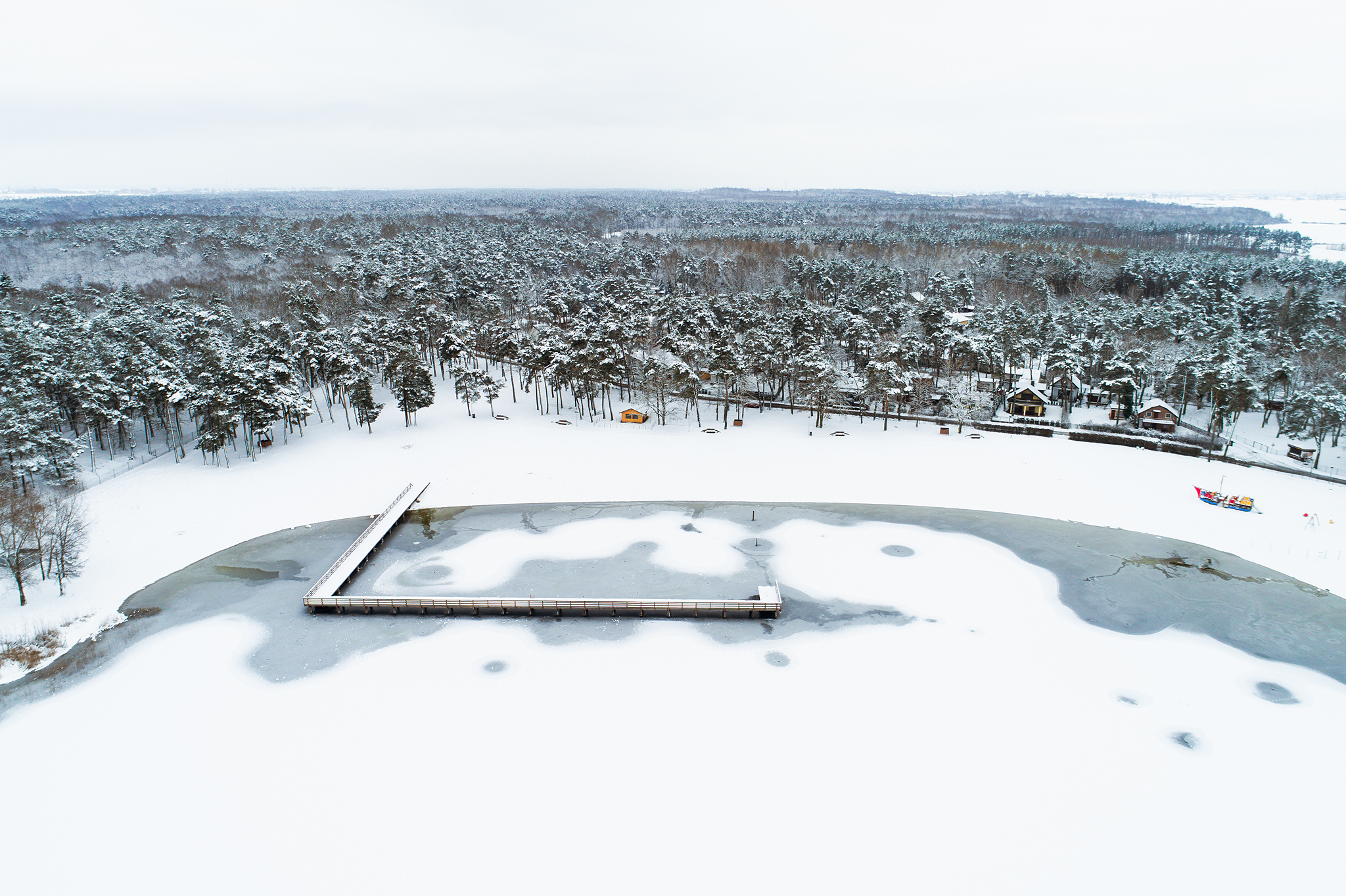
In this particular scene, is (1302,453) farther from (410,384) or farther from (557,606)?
(410,384)

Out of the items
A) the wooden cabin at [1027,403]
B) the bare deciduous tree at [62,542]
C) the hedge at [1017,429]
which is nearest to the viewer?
the bare deciduous tree at [62,542]

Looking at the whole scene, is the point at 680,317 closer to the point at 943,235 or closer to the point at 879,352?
the point at 879,352

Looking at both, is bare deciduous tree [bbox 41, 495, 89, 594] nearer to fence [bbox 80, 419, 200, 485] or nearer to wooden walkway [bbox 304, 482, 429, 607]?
wooden walkway [bbox 304, 482, 429, 607]

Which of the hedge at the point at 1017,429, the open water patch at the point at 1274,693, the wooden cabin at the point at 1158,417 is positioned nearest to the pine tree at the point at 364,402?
the hedge at the point at 1017,429

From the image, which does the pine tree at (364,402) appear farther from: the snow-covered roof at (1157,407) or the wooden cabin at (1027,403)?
the snow-covered roof at (1157,407)

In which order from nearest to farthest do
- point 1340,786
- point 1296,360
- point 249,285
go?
point 1340,786
point 1296,360
point 249,285

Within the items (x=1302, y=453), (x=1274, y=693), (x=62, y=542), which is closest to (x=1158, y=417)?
(x=1302, y=453)

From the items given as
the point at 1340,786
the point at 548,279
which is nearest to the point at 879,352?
the point at 1340,786

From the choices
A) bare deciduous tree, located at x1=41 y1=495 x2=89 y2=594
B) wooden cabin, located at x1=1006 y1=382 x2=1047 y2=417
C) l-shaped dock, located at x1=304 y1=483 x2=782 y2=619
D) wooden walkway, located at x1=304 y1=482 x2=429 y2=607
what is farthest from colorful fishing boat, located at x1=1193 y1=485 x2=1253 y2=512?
bare deciduous tree, located at x1=41 y1=495 x2=89 y2=594
